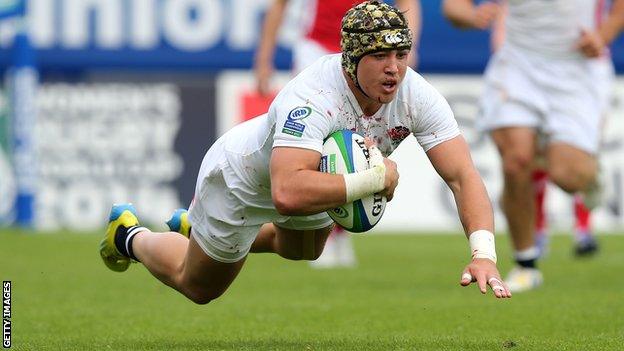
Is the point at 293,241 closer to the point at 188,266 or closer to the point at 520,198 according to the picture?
the point at 188,266

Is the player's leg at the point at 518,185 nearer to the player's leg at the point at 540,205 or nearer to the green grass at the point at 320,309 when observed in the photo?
the green grass at the point at 320,309

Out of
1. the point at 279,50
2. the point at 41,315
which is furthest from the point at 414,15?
the point at 279,50

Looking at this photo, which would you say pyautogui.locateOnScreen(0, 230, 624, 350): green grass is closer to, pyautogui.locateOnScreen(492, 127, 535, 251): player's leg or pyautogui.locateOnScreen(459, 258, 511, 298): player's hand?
pyautogui.locateOnScreen(492, 127, 535, 251): player's leg

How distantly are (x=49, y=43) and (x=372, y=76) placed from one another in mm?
12062

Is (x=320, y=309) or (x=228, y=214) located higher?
(x=228, y=214)

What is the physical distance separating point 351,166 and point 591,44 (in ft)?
15.0

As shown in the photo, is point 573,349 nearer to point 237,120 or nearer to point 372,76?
point 372,76

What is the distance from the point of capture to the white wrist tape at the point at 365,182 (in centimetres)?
616

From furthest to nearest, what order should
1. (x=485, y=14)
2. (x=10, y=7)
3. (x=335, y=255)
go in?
(x=10, y=7)
(x=335, y=255)
(x=485, y=14)

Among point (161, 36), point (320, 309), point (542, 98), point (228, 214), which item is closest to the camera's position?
point (228, 214)

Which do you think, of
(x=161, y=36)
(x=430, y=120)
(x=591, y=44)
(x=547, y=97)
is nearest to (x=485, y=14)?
(x=591, y=44)

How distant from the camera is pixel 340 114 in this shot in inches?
254

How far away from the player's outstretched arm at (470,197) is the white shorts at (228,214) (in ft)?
2.86

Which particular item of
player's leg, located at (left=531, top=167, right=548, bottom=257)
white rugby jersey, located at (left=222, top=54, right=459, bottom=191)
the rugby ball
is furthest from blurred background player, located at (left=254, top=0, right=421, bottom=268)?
the rugby ball
